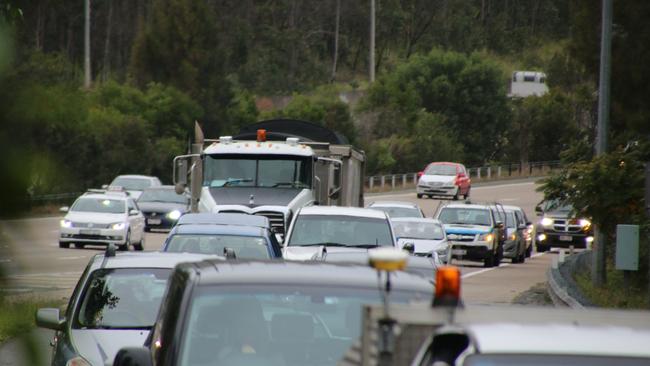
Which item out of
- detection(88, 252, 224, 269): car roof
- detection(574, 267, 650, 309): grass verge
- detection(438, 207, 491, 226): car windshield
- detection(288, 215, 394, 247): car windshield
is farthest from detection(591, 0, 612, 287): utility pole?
detection(88, 252, 224, 269): car roof

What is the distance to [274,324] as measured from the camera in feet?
21.5

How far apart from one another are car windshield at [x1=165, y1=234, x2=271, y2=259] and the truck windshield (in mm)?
8106

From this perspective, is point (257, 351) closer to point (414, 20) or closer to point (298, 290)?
point (298, 290)

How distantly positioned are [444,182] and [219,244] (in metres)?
46.7

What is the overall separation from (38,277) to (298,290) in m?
4.56

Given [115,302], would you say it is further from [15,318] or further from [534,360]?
[15,318]

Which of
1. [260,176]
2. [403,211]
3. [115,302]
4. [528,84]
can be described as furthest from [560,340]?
[528,84]

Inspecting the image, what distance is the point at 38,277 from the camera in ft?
6.40

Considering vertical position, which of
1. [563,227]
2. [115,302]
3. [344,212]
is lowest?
[563,227]

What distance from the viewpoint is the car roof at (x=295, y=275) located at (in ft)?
21.2

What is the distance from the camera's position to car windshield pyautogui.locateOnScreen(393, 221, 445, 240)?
96.5 ft

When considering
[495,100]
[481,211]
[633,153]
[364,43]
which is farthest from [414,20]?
[633,153]

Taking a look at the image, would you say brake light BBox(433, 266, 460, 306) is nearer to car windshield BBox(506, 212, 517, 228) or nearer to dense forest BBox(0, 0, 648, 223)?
dense forest BBox(0, 0, 648, 223)

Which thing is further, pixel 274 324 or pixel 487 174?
pixel 487 174
